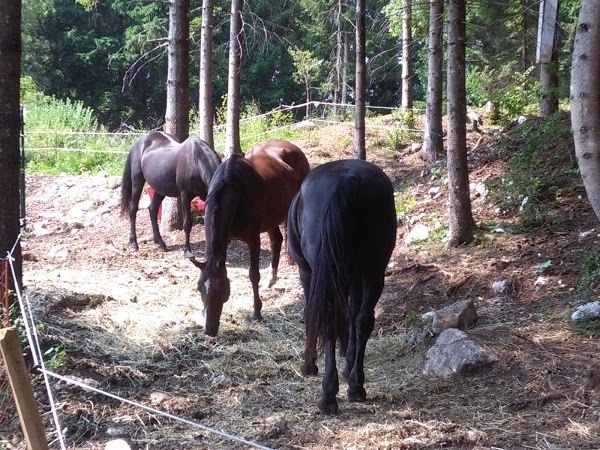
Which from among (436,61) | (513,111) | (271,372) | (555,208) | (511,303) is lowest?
(271,372)

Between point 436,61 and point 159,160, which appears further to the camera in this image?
point 436,61

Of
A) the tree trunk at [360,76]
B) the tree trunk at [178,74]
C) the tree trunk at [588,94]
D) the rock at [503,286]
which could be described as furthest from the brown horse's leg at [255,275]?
the tree trunk at [360,76]

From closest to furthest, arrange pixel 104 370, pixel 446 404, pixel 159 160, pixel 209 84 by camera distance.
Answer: pixel 446 404 < pixel 104 370 < pixel 159 160 < pixel 209 84

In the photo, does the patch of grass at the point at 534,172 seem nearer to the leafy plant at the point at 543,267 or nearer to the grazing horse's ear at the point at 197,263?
the leafy plant at the point at 543,267

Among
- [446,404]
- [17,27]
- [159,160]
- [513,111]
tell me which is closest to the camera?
[446,404]

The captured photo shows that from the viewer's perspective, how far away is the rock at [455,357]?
14.9 ft

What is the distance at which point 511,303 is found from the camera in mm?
5918

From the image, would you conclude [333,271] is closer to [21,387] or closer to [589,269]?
[21,387]

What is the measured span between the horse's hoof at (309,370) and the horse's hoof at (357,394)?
2.17ft

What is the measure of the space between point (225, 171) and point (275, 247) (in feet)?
6.38

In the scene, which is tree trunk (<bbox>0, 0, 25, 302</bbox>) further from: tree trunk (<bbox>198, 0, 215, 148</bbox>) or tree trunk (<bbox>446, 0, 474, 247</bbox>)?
tree trunk (<bbox>198, 0, 215, 148</bbox>)

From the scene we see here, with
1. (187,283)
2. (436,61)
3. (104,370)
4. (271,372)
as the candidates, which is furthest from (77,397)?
(436,61)

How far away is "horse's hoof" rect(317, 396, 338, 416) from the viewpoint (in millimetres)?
4117

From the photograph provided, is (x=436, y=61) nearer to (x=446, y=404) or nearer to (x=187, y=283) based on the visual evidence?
(x=187, y=283)
